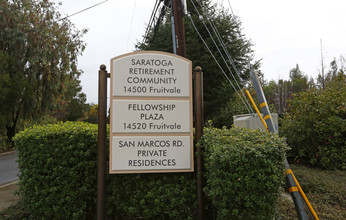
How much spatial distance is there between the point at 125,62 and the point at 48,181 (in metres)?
1.87

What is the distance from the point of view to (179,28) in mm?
8414

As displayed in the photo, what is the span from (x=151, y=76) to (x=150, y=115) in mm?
545

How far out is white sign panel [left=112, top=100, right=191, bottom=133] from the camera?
3.50 meters

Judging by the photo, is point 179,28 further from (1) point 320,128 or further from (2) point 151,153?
(2) point 151,153

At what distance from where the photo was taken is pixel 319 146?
6.62 metres

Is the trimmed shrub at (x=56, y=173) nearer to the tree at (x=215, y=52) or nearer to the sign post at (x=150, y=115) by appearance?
the sign post at (x=150, y=115)

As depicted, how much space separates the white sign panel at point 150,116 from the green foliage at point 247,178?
89 cm

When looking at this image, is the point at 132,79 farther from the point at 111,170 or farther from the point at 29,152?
the point at 29,152

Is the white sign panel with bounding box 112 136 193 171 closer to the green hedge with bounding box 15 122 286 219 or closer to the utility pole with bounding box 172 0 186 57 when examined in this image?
the green hedge with bounding box 15 122 286 219

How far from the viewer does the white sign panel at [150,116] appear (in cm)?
350

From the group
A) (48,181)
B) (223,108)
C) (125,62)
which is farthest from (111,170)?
(223,108)

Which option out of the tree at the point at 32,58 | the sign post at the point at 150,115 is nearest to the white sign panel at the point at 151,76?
the sign post at the point at 150,115

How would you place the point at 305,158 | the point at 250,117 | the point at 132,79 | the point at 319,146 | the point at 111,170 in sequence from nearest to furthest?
the point at 111,170 → the point at 132,79 → the point at 250,117 → the point at 319,146 → the point at 305,158

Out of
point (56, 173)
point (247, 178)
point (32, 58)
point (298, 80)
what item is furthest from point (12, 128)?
point (298, 80)
